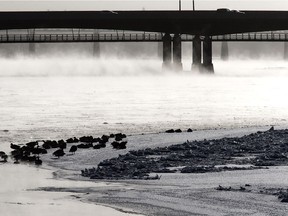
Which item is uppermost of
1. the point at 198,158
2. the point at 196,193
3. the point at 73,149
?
the point at 196,193

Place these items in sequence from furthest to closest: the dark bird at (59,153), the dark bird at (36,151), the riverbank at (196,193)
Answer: the dark bird at (36,151) → the dark bird at (59,153) → the riverbank at (196,193)

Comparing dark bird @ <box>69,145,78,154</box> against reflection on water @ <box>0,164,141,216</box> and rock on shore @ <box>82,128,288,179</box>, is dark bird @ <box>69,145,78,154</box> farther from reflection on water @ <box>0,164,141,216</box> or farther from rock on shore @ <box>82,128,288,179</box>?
reflection on water @ <box>0,164,141,216</box>

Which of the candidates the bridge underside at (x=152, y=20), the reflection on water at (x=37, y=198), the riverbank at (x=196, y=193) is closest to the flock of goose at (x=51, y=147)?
the riverbank at (x=196, y=193)

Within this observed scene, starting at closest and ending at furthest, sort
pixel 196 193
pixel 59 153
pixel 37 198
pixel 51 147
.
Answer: pixel 37 198 → pixel 196 193 → pixel 59 153 → pixel 51 147

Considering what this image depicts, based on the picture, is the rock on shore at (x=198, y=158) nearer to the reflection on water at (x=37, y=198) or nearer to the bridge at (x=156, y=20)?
the reflection on water at (x=37, y=198)

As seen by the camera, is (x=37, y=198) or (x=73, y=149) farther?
(x=73, y=149)

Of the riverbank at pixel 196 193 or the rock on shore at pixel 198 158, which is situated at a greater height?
the riverbank at pixel 196 193

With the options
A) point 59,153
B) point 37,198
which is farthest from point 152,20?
point 37,198

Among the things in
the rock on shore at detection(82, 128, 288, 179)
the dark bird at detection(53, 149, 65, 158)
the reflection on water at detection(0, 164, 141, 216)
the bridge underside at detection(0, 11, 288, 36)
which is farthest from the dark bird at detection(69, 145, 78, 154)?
the bridge underside at detection(0, 11, 288, 36)

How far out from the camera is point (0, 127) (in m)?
59.2

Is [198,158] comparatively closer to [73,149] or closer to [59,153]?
[59,153]

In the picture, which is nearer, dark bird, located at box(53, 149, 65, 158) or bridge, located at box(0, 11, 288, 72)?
dark bird, located at box(53, 149, 65, 158)

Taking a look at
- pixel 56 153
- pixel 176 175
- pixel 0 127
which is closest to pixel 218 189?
pixel 176 175

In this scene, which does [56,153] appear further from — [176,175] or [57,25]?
[57,25]
